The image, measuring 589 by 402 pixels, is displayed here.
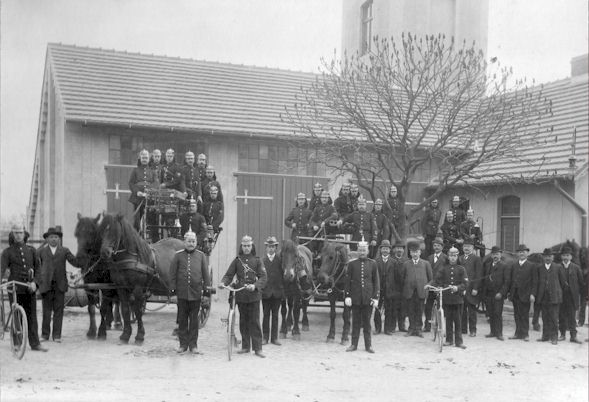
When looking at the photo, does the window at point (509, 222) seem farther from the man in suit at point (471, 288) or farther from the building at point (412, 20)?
the man in suit at point (471, 288)

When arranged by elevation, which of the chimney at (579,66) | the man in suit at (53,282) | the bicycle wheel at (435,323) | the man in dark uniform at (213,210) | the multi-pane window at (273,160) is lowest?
the bicycle wheel at (435,323)

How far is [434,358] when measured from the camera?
9.81 meters

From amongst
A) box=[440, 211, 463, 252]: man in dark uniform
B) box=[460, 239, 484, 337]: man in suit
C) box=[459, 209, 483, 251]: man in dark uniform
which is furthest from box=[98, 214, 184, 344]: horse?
box=[459, 209, 483, 251]: man in dark uniform

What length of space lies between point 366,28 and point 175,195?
582cm

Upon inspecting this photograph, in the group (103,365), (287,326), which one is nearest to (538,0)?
(287,326)

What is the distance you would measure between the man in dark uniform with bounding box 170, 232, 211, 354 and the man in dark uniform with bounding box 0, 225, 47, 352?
1889 mm

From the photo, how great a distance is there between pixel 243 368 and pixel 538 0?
24.6 feet

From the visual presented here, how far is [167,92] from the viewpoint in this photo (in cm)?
1852

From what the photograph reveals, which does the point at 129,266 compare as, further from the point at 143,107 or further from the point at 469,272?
the point at 143,107

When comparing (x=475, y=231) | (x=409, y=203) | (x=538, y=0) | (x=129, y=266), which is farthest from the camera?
(x=409, y=203)

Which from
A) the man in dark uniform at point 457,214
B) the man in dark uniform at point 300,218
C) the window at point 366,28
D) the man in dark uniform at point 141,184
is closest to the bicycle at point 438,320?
the man in dark uniform at point 300,218

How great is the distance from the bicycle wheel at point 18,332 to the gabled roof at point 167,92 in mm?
8279

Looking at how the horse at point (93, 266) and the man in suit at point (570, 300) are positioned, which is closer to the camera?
the horse at point (93, 266)

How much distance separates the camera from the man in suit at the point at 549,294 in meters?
11.5
